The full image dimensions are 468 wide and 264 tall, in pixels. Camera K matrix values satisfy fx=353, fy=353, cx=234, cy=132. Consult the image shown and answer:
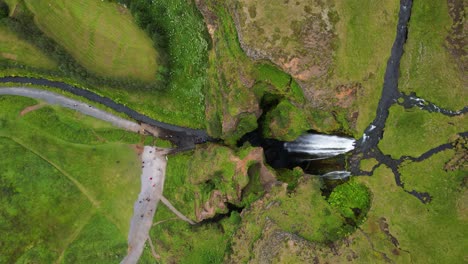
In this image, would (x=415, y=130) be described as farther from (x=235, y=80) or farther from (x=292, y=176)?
(x=235, y=80)

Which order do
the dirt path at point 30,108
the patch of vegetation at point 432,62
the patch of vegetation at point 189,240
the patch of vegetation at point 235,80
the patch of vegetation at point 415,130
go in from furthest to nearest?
the dirt path at point 30,108
the patch of vegetation at point 189,240
the patch of vegetation at point 235,80
the patch of vegetation at point 415,130
the patch of vegetation at point 432,62

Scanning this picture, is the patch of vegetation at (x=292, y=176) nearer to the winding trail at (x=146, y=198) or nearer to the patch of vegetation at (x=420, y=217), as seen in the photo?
the patch of vegetation at (x=420, y=217)

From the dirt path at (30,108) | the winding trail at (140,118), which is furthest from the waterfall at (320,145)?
A: the dirt path at (30,108)

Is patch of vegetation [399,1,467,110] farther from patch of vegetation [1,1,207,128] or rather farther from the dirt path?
the dirt path

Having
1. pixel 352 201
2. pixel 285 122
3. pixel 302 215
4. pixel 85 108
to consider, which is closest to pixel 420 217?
pixel 352 201

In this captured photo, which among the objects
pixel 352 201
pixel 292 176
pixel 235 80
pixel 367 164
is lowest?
pixel 352 201
